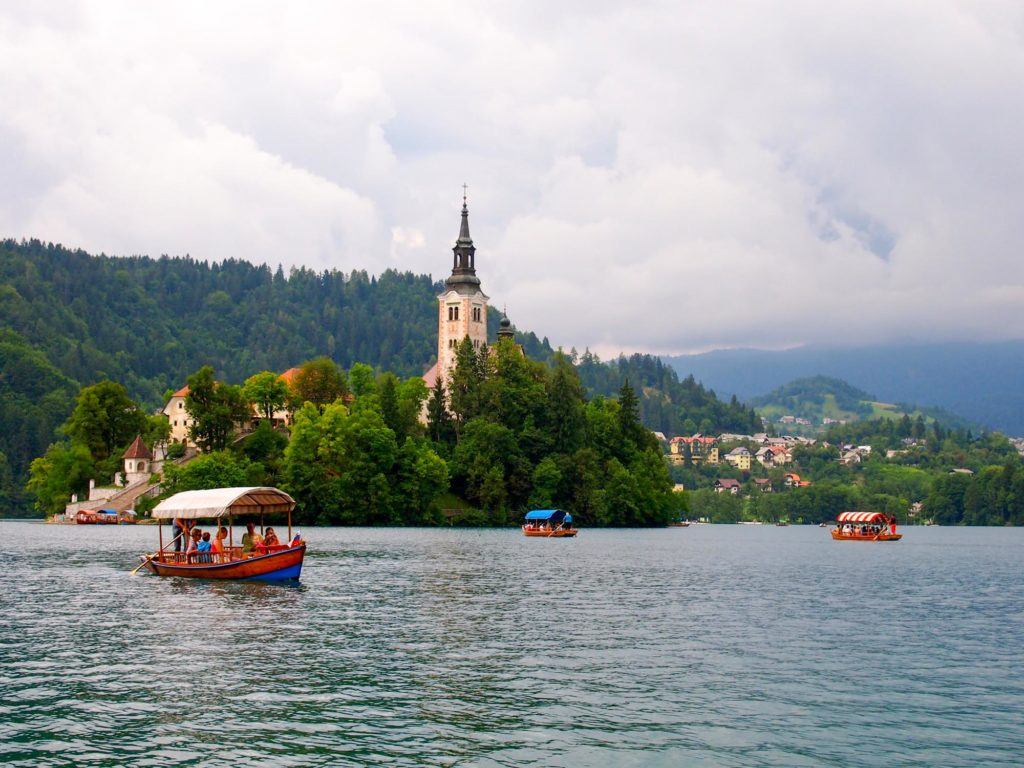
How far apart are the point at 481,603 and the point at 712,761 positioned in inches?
1225

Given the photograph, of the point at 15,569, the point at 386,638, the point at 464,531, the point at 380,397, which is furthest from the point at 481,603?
the point at 380,397

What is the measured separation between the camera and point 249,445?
543 ft

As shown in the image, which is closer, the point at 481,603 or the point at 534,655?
the point at 534,655

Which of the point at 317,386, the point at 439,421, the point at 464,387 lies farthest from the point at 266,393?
the point at 464,387

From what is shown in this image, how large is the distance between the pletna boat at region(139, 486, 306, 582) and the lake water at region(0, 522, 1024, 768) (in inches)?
62.7

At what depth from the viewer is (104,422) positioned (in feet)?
Answer: 560

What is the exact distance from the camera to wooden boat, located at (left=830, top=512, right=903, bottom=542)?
527ft

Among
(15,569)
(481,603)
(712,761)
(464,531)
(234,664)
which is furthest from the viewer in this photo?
(464,531)

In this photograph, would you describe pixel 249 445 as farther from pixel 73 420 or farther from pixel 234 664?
pixel 234 664

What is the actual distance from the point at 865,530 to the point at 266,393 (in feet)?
309

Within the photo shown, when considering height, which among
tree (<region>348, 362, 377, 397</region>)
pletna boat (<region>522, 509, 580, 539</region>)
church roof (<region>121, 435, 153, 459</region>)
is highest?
tree (<region>348, 362, 377, 397</region>)

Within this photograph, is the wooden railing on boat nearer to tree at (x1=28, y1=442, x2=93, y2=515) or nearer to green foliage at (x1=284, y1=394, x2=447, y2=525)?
green foliage at (x1=284, y1=394, x2=447, y2=525)

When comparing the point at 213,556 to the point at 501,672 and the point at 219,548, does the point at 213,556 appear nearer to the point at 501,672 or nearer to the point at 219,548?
the point at 219,548

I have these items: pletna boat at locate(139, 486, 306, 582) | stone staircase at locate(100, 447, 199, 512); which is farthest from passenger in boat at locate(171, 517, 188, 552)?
stone staircase at locate(100, 447, 199, 512)
